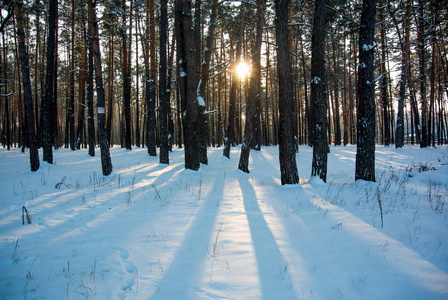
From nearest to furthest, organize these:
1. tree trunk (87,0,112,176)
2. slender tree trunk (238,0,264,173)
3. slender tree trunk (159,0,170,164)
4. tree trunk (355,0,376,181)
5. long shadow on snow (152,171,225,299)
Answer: long shadow on snow (152,171,225,299) < tree trunk (355,0,376,181) < tree trunk (87,0,112,176) < slender tree trunk (238,0,264,173) < slender tree trunk (159,0,170,164)

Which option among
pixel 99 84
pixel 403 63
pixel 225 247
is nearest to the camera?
pixel 225 247

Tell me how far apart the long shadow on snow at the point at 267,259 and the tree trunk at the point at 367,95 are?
4470 millimetres

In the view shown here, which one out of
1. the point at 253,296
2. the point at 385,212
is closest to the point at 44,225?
the point at 253,296

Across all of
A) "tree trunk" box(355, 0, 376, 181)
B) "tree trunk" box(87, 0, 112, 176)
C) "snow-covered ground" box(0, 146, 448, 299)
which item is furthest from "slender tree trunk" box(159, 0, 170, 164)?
"tree trunk" box(355, 0, 376, 181)

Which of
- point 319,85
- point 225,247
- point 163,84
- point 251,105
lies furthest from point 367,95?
point 163,84

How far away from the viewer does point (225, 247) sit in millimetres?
3381

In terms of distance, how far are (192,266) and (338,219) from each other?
2.94 meters

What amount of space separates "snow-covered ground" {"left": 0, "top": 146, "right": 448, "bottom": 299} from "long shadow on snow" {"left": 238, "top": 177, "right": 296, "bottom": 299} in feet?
0.05

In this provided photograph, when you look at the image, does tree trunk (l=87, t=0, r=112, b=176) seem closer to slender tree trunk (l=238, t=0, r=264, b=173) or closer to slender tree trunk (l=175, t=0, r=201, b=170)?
slender tree trunk (l=175, t=0, r=201, b=170)

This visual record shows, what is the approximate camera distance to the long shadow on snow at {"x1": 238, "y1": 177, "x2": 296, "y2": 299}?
8.26 ft

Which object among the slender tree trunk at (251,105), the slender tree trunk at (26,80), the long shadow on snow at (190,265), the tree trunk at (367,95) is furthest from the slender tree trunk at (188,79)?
the slender tree trunk at (26,80)

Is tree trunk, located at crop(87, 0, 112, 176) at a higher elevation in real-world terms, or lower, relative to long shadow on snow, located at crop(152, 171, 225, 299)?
higher

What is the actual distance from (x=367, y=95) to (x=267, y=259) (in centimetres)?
646

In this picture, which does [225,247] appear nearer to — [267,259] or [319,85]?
[267,259]
